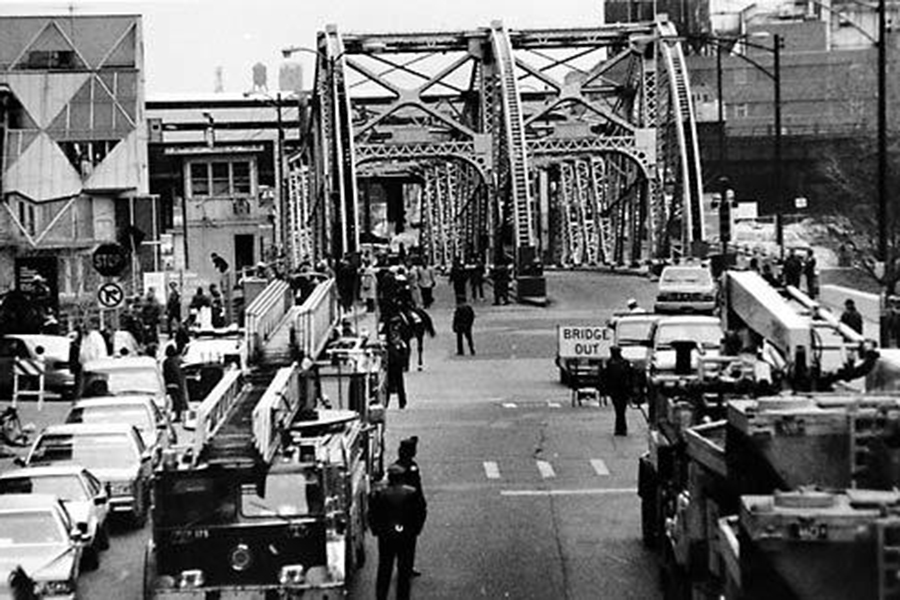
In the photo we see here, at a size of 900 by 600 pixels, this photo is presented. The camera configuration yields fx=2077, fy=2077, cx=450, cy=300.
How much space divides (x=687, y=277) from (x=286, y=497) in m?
37.7

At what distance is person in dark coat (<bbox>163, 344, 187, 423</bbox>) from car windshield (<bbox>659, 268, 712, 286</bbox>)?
691 inches

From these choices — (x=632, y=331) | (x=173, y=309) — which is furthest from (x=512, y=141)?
(x=632, y=331)

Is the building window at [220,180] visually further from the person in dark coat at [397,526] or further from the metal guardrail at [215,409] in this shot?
the person in dark coat at [397,526]

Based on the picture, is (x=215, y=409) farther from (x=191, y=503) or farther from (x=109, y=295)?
(x=109, y=295)

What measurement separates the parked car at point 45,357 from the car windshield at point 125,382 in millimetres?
6936

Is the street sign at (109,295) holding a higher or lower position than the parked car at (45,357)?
higher

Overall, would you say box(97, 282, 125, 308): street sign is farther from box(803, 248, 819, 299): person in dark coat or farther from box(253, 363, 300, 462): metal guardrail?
box(253, 363, 300, 462): metal guardrail

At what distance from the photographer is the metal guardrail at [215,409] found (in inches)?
683

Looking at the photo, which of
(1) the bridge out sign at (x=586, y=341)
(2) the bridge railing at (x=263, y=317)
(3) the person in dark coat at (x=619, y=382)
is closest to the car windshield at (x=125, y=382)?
(3) the person in dark coat at (x=619, y=382)

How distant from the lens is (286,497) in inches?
662

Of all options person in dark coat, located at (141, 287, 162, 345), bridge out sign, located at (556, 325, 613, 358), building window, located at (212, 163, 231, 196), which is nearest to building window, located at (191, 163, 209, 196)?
building window, located at (212, 163, 231, 196)

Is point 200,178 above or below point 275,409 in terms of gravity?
above

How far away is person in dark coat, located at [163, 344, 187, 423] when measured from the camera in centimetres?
3705

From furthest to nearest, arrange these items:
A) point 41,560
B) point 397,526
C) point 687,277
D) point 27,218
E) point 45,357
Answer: point 27,218, point 687,277, point 45,357, point 41,560, point 397,526
